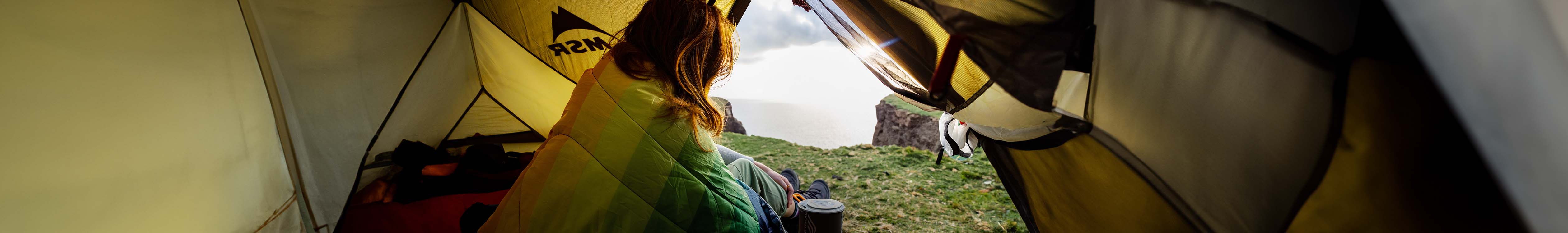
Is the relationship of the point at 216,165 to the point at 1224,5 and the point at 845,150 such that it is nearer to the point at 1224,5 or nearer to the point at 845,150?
the point at 1224,5

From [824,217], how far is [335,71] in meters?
1.54

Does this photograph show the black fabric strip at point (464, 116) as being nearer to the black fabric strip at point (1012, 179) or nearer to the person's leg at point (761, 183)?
the person's leg at point (761, 183)

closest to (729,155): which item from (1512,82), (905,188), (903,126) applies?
(905,188)

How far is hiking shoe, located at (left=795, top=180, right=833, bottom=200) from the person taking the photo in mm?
2160

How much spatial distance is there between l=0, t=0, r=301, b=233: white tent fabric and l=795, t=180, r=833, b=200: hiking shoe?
1.52 meters

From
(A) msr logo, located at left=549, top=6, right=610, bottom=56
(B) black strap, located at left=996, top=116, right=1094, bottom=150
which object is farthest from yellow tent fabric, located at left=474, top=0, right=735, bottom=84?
(B) black strap, located at left=996, top=116, right=1094, bottom=150

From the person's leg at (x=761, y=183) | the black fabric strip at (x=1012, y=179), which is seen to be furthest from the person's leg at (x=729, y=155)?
the black fabric strip at (x=1012, y=179)

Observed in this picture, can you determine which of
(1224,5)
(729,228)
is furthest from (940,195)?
(1224,5)

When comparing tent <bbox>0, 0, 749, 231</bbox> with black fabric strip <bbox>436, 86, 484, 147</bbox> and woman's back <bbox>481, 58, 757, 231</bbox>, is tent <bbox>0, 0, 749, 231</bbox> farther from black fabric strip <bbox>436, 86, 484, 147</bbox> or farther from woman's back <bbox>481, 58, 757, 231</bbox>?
woman's back <bbox>481, 58, 757, 231</bbox>

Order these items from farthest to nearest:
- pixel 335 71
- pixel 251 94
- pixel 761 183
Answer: pixel 335 71 < pixel 761 183 < pixel 251 94

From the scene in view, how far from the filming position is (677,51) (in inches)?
45.4

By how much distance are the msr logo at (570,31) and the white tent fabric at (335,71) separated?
17.3 inches

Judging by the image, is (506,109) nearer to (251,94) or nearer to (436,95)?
(436,95)

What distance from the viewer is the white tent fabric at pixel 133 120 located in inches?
37.7
